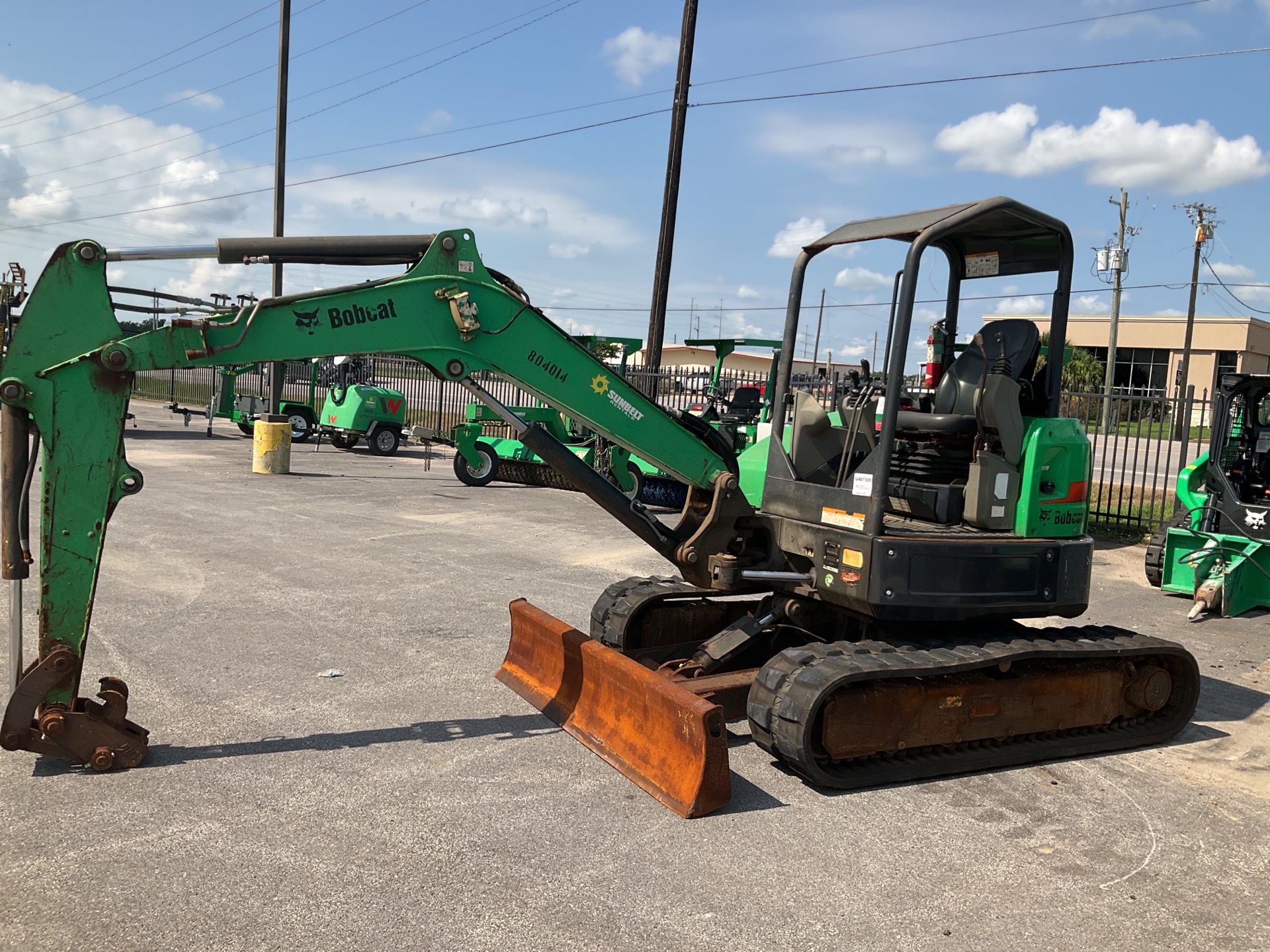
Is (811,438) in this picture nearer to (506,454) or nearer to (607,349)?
(506,454)

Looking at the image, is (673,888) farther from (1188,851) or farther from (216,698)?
(216,698)

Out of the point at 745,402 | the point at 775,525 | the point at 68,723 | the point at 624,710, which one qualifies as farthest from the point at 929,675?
the point at 745,402

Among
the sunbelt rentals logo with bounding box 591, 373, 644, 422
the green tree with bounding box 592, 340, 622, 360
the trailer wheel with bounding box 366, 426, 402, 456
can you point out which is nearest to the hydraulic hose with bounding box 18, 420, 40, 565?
the sunbelt rentals logo with bounding box 591, 373, 644, 422

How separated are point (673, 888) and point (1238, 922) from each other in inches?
87.7

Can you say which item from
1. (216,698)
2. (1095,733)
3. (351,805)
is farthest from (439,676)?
(1095,733)

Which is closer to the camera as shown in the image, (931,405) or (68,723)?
(68,723)

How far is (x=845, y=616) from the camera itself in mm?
6301

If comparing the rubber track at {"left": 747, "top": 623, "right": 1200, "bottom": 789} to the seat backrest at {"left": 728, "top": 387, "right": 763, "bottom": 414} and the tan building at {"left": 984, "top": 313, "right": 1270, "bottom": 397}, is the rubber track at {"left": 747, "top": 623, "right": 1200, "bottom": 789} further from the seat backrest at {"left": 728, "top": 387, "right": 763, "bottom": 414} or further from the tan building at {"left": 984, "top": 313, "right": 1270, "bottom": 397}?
the tan building at {"left": 984, "top": 313, "right": 1270, "bottom": 397}

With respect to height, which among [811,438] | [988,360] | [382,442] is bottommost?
[382,442]

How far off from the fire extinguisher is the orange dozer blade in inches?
104

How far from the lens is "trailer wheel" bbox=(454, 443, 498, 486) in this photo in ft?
57.1

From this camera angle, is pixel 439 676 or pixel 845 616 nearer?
pixel 845 616

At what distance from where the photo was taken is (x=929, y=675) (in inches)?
212

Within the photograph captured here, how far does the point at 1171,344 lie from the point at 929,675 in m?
55.7
